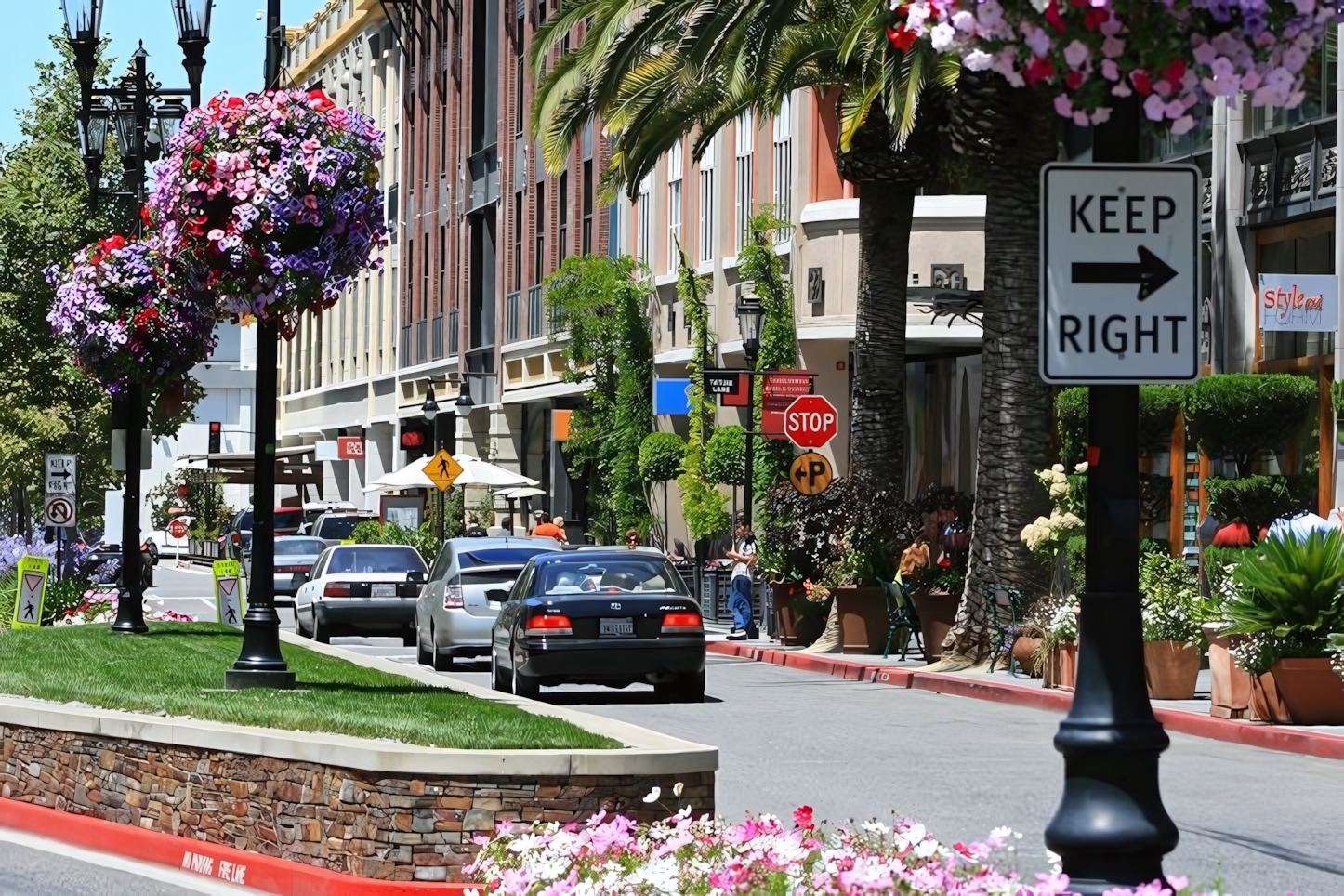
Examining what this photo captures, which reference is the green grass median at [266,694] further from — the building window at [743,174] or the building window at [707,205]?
the building window at [707,205]

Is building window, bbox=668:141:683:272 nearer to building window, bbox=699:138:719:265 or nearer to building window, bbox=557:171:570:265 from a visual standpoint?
building window, bbox=699:138:719:265

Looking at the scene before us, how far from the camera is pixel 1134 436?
7.16 m

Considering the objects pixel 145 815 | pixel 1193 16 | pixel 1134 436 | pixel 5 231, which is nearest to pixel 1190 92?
pixel 1193 16

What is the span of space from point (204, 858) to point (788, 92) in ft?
62.9

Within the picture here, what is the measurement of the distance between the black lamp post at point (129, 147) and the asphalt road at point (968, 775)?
531cm

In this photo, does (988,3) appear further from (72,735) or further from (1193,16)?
(72,735)

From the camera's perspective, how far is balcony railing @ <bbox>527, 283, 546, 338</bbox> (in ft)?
202

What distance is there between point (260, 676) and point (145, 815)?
14.8 ft

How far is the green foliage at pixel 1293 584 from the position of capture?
19516 mm

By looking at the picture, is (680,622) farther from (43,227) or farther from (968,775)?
(43,227)

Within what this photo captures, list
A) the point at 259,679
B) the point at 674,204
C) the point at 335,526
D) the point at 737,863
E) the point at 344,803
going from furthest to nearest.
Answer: the point at 335,526 < the point at 674,204 < the point at 259,679 < the point at 344,803 < the point at 737,863

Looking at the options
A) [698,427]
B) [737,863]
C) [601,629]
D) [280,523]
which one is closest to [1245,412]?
[601,629]

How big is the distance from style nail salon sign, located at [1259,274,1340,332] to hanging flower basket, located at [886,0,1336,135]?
21642 millimetres

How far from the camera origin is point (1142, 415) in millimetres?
27484
